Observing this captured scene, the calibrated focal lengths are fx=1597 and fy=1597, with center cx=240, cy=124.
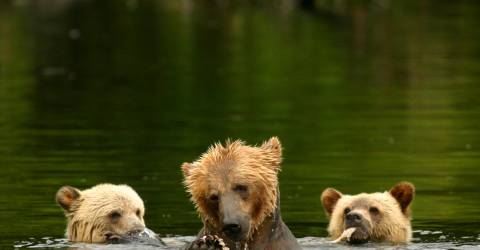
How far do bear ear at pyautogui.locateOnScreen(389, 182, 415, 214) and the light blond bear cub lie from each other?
257 cm

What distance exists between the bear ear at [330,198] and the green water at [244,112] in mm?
294

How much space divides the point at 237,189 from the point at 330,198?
4.95 metres

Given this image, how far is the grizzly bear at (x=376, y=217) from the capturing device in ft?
50.4

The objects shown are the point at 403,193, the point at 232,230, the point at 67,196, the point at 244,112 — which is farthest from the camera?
the point at 244,112

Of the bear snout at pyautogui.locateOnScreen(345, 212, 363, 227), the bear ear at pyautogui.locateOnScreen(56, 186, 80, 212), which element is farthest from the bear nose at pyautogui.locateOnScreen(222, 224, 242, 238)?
the bear snout at pyautogui.locateOnScreen(345, 212, 363, 227)

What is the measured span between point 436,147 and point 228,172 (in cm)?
1285

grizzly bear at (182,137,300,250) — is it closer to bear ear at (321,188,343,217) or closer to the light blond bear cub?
the light blond bear cub

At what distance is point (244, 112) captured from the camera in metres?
29.1

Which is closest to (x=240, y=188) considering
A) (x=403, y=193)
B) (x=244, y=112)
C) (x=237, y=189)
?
(x=237, y=189)

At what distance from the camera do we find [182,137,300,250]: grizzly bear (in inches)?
444

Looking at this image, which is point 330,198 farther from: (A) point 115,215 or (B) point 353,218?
(A) point 115,215

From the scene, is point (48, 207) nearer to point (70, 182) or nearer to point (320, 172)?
point (70, 182)

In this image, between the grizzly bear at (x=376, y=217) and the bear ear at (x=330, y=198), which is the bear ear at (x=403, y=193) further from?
the bear ear at (x=330, y=198)

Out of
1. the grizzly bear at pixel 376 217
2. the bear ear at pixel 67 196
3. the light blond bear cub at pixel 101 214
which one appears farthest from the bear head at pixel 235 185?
the grizzly bear at pixel 376 217
